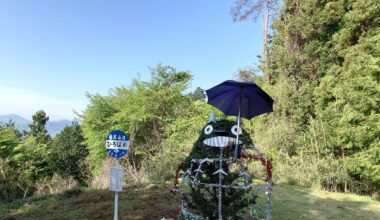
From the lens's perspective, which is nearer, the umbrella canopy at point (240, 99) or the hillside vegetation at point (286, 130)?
the umbrella canopy at point (240, 99)

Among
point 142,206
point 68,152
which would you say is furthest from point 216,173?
point 68,152

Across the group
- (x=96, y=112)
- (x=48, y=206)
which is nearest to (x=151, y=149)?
(x=96, y=112)

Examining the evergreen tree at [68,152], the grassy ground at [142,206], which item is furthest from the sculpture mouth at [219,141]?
the evergreen tree at [68,152]

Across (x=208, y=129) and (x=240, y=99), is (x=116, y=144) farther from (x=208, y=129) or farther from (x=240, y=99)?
(x=240, y=99)

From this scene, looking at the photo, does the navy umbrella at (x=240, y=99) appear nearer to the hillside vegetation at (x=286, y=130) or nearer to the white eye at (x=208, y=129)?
the white eye at (x=208, y=129)

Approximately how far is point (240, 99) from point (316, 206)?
386 cm

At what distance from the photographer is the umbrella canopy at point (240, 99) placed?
445 cm

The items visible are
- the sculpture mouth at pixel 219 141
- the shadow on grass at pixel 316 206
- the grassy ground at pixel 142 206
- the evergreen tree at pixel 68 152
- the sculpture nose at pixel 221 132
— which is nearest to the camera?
the sculpture mouth at pixel 219 141

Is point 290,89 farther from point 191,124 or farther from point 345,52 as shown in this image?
point 191,124

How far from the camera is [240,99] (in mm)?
4500

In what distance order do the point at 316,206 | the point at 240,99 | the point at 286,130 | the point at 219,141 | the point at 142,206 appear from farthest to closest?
1. the point at 286,130
2. the point at 316,206
3. the point at 142,206
4. the point at 240,99
5. the point at 219,141

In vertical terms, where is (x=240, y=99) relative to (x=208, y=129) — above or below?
above

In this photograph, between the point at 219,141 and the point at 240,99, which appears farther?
the point at 240,99

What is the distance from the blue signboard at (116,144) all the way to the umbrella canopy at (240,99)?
1.31 meters
